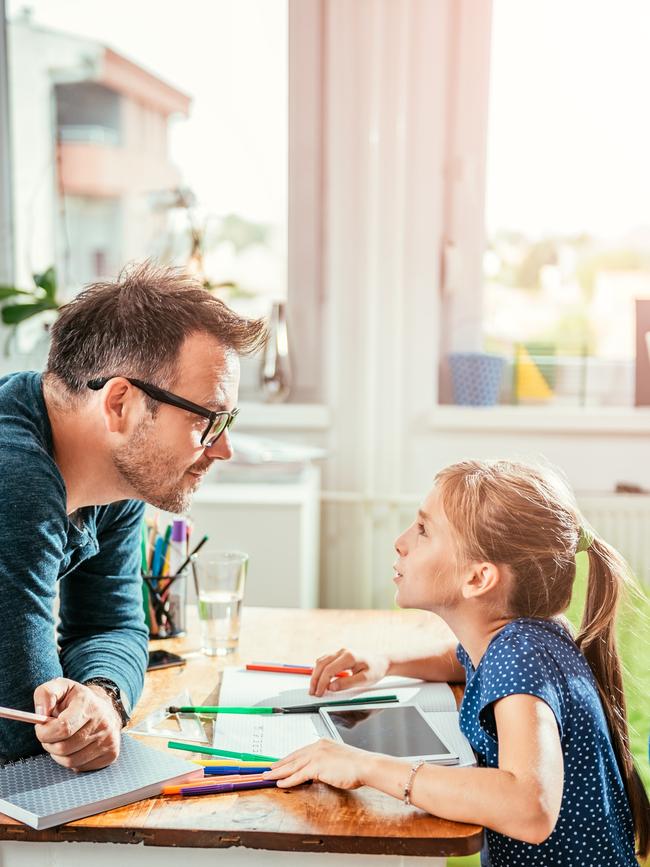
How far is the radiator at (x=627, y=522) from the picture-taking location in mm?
2629

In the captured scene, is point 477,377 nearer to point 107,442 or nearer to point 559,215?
point 559,215

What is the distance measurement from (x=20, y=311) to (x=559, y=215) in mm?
1615

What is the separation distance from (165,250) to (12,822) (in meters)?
2.30

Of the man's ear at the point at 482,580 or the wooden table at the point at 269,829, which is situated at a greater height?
the man's ear at the point at 482,580

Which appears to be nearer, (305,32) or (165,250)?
(305,32)

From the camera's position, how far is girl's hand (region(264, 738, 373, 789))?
3.17ft

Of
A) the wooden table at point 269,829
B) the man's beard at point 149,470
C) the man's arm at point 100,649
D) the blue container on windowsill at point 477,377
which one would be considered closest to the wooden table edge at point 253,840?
the wooden table at point 269,829

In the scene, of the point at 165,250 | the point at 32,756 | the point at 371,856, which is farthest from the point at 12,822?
the point at 165,250

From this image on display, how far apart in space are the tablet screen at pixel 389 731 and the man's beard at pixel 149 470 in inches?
13.7

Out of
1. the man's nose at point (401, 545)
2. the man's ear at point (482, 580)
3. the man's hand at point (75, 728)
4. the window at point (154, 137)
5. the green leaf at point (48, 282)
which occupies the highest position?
the window at point (154, 137)

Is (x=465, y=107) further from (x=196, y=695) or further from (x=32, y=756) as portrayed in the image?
(x=32, y=756)

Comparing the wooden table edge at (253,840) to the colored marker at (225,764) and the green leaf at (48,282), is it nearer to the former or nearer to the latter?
the colored marker at (225,764)

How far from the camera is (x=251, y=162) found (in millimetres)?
2887

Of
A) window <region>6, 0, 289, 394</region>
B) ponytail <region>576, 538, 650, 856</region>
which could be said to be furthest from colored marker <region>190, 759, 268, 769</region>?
window <region>6, 0, 289, 394</region>
